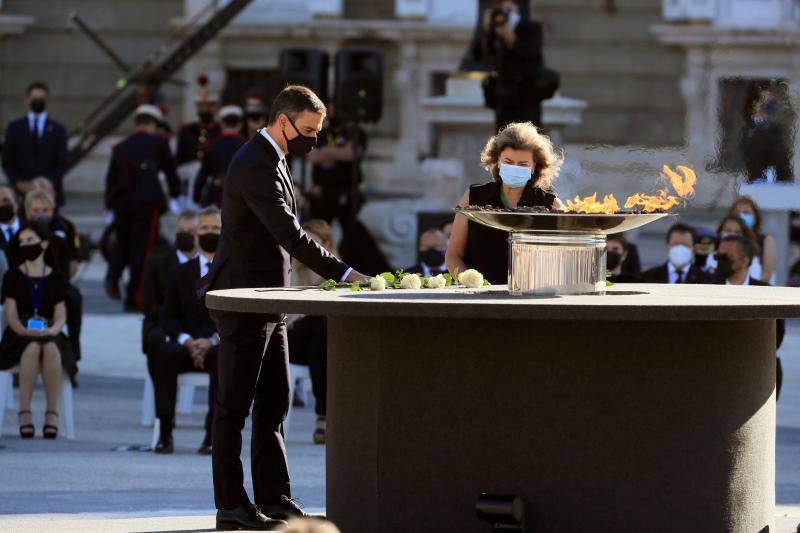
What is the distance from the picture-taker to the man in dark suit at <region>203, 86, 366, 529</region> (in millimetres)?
7696

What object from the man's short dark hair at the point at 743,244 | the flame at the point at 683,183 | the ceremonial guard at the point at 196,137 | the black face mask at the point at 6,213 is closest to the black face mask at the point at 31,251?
the black face mask at the point at 6,213

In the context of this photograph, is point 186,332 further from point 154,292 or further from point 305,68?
point 305,68

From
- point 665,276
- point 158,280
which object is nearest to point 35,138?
point 158,280

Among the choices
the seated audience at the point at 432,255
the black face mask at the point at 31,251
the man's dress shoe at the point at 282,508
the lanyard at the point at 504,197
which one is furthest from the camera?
the seated audience at the point at 432,255

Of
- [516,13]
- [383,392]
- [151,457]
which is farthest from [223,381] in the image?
[516,13]

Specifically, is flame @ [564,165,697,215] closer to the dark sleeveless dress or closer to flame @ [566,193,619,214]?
flame @ [566,193,619,214]

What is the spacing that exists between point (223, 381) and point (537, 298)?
4.71 feet

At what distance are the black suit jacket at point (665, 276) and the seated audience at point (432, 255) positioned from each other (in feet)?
4.21

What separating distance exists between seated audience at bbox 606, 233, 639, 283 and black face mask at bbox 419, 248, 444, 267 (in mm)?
1104

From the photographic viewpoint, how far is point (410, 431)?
6.95 m

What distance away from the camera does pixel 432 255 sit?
1313 centimetres

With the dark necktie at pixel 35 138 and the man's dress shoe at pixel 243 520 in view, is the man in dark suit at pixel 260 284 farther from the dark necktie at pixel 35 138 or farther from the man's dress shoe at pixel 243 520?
the dark necktie at pixel 35 138

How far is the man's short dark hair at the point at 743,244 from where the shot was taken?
1267 centimetres

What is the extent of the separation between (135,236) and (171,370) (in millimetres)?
7491
